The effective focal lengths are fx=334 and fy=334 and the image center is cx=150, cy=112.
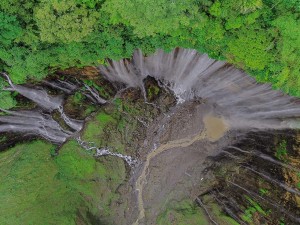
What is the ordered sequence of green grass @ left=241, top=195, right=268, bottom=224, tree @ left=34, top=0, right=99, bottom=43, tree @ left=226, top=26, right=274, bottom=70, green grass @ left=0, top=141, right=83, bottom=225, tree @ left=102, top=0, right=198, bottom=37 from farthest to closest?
green grass @ left=0, top=141, right=83, bottom=225
green grass @ left=241, top=195, right=268, bottom=224
tree @ left=226, top=26, right=274, bottom=70
tree @ left=34, top=0, right=99, bottom=43
tree @ left=102, top=0, right=198, bottom=37

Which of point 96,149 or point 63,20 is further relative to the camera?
point 96,149

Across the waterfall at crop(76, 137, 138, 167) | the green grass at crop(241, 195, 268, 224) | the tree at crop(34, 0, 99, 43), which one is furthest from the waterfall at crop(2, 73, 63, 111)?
the green grass at crop(241, 195, 268, 224)

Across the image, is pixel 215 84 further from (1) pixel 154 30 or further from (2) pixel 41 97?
(2) pixel 41 97

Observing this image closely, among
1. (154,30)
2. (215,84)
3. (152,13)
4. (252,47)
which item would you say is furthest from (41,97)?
(252,47)

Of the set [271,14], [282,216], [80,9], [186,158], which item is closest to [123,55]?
[80,9]

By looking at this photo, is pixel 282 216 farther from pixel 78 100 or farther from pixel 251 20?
pixel 78 100

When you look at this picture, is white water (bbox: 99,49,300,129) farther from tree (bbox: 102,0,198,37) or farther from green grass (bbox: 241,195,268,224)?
green grass (bbox: 241,195,268,224)
